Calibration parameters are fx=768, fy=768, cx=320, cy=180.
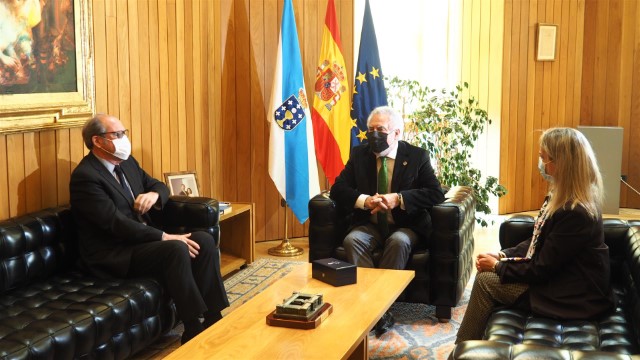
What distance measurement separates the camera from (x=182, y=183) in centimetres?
516

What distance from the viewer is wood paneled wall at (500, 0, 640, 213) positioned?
7590 millimetres

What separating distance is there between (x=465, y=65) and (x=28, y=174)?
4715mm

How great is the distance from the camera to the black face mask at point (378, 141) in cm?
437

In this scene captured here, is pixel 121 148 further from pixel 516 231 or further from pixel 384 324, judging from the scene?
pixel 516 231

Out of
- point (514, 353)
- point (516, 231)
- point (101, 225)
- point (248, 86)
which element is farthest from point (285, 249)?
point (514, 353)

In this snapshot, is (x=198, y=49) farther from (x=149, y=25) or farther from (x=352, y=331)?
(x=352, y=331)

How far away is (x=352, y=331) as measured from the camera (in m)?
2.78

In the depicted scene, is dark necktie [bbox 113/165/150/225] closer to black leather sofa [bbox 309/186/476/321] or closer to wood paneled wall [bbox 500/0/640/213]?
black leather sofa [bbox 309/186/476/321]

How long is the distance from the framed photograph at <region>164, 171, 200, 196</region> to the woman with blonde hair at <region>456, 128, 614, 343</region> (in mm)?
2611

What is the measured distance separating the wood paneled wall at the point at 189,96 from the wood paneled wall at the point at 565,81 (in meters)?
2.02

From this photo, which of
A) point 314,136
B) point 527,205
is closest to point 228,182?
point 314,136

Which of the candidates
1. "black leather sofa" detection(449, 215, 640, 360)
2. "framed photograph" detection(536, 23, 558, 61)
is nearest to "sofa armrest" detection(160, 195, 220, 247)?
"black leather sofa" detection(449, 215, 640, 360)

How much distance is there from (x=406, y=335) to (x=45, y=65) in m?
2.37

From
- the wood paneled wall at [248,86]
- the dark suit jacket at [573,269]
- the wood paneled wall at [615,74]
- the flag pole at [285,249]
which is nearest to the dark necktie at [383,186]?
the dark suit jacket at [573,269]
